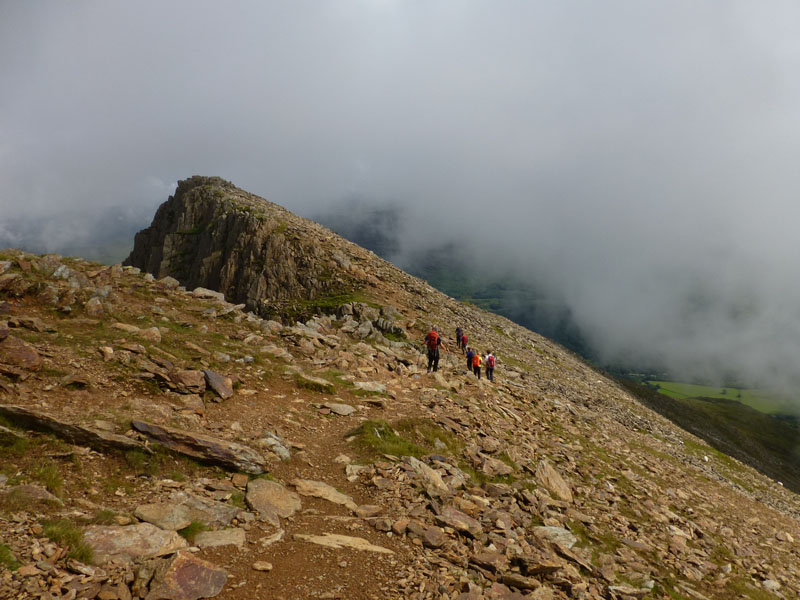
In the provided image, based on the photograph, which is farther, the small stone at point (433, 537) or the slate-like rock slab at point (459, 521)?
the slate-like rock slab at point (459, 521)

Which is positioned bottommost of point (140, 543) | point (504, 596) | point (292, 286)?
point (140, 543)

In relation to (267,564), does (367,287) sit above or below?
above

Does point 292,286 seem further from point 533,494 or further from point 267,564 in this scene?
point 267,564

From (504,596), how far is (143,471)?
963cm

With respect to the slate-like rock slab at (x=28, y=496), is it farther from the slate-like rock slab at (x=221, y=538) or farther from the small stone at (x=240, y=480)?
the small stone at (x=240, y=480)

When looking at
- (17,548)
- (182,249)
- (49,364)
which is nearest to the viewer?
(17,548)

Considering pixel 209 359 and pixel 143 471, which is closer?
pixel 143 471

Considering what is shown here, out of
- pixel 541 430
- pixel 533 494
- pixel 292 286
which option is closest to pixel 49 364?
pixel 533 494

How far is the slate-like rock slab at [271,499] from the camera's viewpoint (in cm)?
1048

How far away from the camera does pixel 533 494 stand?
15.3 meters

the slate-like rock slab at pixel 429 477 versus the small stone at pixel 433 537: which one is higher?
the slate-like rock slab at pixel 429 477

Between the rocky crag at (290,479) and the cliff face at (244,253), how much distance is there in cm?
2200

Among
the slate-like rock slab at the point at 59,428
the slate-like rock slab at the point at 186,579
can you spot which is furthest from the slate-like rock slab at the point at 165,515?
the slate-like rock slab at the point at 59,428

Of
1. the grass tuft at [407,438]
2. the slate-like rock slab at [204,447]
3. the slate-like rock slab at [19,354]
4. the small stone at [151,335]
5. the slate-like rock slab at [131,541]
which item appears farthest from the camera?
the small stone at [151,335]
